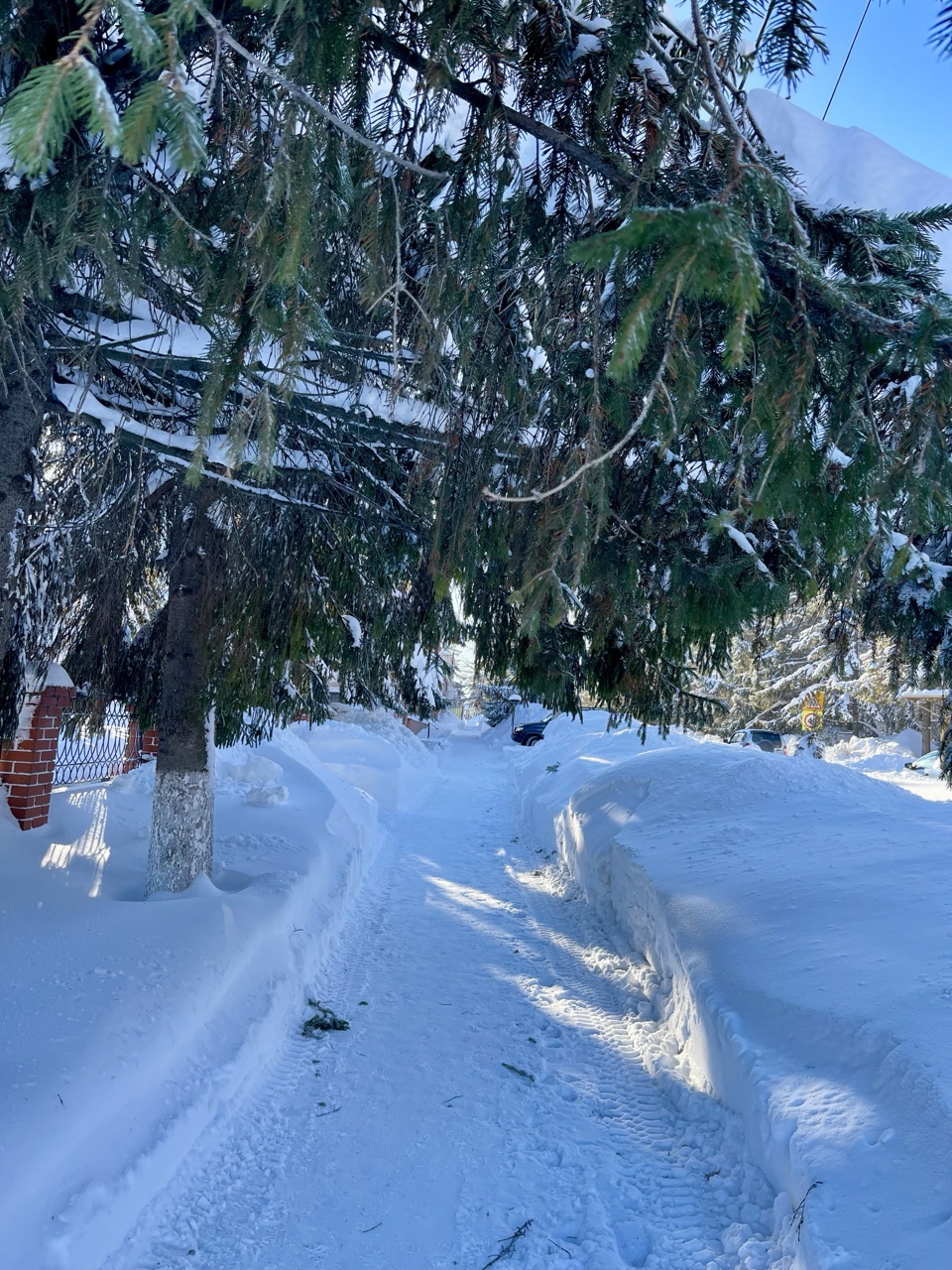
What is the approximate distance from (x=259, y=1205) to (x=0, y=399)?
3689 mm

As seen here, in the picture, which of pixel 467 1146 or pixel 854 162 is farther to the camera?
pixel 467 1146

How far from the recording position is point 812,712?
2252 cm

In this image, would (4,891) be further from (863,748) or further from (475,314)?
(863,748)

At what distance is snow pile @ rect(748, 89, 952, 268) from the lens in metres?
3.40

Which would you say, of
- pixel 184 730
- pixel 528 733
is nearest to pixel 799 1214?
pixel 184 730

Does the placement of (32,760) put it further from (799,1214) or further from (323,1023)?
(799,1214)

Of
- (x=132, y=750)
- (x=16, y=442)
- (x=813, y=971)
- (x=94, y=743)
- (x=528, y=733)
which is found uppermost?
(x=16, y=442)

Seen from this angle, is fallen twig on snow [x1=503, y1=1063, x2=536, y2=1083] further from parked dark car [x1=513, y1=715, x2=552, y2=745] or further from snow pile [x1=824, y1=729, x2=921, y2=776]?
parked dark car [x1=513, y1=715, x2=552, y2=745]

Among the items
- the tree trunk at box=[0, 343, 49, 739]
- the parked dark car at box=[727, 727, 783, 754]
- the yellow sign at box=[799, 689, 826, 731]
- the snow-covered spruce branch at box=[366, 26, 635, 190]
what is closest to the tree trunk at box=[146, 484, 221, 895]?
the tree trunk at box=[0, 343, 49, 739]

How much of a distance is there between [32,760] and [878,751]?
84.7ft

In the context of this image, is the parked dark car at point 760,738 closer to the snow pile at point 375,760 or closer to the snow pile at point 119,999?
the snow pile at point 375,760

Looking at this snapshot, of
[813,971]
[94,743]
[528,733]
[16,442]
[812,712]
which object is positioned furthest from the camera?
[528,733]

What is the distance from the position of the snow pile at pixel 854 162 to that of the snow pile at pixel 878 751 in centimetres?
2253

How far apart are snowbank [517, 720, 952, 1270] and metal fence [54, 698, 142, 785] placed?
5333mm
